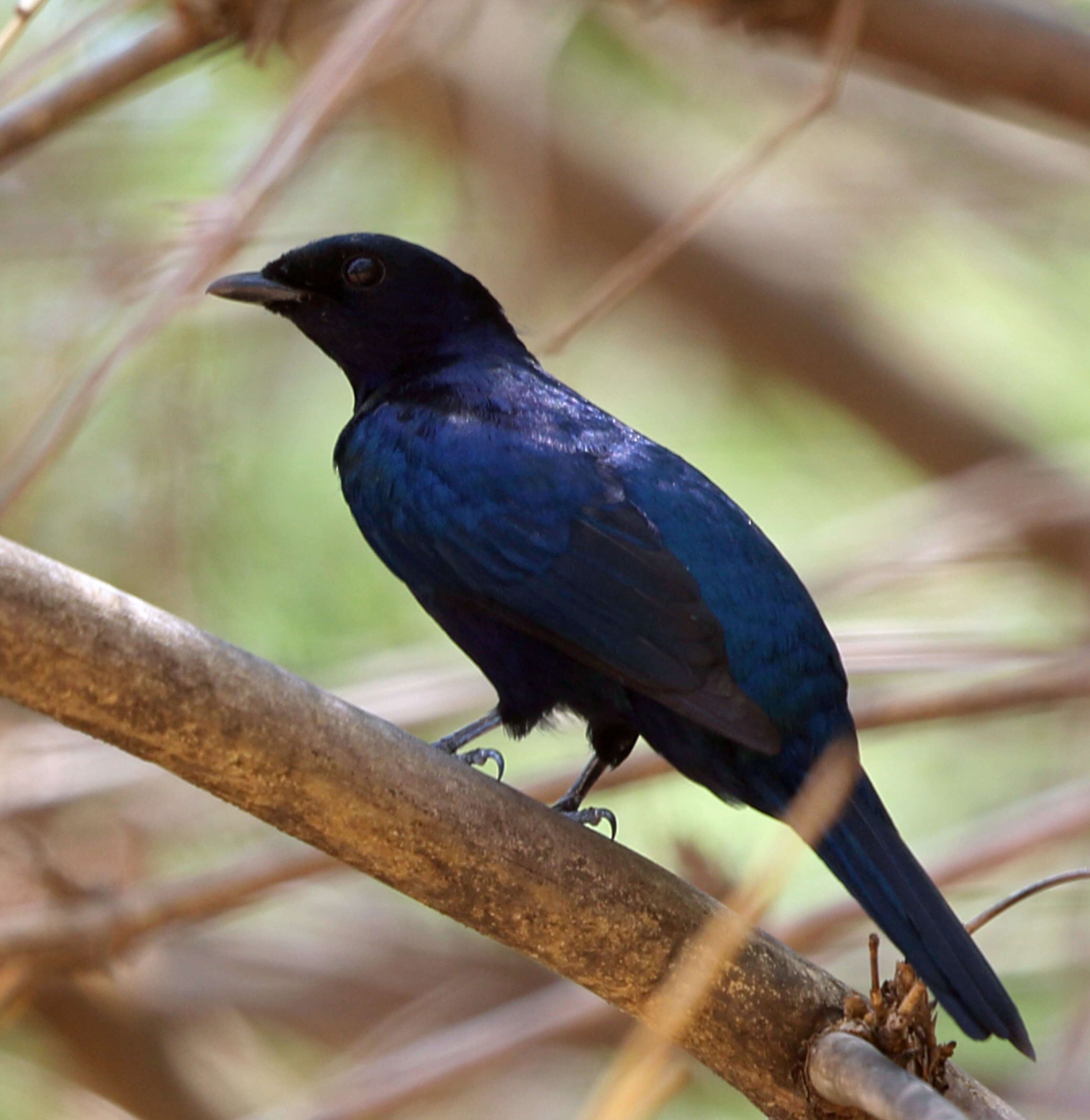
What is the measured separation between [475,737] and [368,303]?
3.80 ft

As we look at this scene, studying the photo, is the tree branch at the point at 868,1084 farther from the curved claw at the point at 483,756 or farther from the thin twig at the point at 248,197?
the thin twig at the point at 248,197

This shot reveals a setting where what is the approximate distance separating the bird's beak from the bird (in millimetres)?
49

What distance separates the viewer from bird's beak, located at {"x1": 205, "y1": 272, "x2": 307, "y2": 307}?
3.83 metres

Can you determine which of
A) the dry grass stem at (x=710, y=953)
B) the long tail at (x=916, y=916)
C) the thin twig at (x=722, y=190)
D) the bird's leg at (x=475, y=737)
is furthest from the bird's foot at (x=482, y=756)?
the thin twig at (x=722, y=190)

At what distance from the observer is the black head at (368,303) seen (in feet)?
12.9

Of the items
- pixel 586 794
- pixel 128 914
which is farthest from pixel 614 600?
pixel 128 914

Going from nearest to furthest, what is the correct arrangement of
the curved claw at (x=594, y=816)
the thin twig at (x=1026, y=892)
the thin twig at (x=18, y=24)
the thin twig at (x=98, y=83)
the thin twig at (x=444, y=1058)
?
the thin twig at (x=1026, y=892) < the thin twig at (x=18, y=24) < the curved claw at (x=594, y=816) < the thin twig at (x=98, y=83) < the thin twig at (x=444, y=1058)

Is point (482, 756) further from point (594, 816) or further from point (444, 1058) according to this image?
point (444, 1058)

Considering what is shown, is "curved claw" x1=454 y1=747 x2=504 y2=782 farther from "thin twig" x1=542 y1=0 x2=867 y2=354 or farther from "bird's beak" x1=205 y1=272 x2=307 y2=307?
"bird's beak" x1=205 y1=272 x2=307 y2=307

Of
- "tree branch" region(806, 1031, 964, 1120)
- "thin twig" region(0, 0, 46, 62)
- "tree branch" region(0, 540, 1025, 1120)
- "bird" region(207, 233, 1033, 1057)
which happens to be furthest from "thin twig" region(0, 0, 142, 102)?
"tree branch" region(806, 1031, 964, 1120)

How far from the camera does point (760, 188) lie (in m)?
6.95

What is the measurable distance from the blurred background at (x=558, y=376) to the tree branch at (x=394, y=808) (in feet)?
3.79

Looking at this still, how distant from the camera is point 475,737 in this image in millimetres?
3465

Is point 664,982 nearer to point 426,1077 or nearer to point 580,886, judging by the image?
point 580,886
